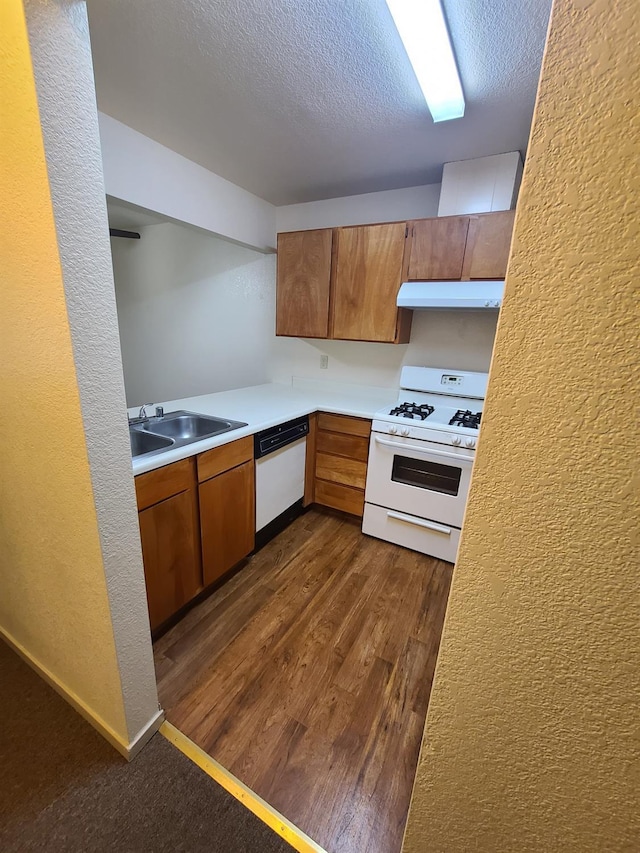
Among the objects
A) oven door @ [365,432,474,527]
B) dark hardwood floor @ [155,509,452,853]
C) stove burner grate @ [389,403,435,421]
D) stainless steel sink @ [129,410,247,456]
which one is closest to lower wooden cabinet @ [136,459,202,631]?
dark hardwood floor @ [155,509,452,853]

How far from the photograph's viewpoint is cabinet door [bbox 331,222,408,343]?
2289 millimetres

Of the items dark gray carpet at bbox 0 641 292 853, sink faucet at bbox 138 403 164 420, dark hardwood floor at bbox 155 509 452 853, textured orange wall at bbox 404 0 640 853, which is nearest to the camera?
textured orange wall at bbox 404 0 640 853

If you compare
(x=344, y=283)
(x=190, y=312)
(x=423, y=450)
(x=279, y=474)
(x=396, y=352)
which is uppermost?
(x=344, y=283)

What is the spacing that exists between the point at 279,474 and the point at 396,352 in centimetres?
132

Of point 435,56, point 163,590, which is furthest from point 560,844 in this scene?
point 435,56

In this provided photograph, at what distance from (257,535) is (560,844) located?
72.6 inches

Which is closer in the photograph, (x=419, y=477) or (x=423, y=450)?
(x=423, y=450)

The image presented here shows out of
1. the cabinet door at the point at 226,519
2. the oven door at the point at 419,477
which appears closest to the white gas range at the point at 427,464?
the oven door at the point at 419,477

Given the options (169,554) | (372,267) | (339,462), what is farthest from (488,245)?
(169,554)

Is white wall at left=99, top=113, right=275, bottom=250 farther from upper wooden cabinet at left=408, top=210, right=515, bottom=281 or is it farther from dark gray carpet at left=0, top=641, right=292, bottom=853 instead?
dark gray carpet at left=0, top=641, right=292, bottom=853

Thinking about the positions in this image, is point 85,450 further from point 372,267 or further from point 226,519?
point 372,267

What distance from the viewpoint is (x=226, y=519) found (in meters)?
1.89

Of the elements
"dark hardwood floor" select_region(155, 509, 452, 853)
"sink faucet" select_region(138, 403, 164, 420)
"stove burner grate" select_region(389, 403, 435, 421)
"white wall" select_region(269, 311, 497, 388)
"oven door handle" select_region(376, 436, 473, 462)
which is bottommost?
"dark hardwood floor" select_region(155, 509, 452, 853)

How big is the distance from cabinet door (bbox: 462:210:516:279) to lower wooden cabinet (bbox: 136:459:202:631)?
6.29ft
